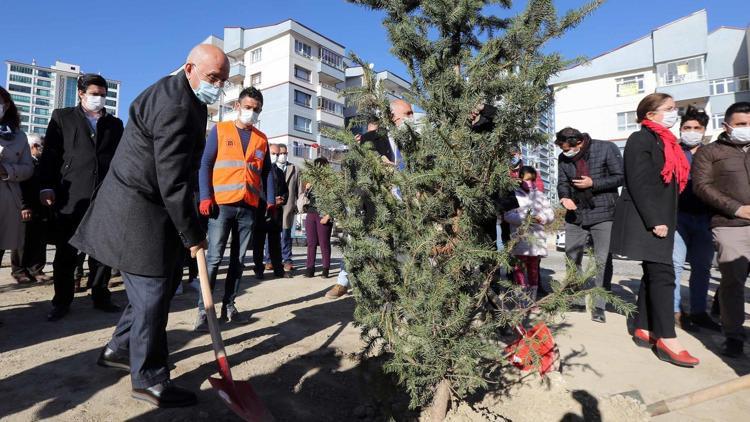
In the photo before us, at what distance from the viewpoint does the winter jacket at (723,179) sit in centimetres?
337

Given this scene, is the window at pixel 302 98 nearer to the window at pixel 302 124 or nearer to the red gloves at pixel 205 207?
the window at pixel 302 124

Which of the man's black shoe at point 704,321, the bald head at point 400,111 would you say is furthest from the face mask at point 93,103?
the man's black shoe at point 704,321

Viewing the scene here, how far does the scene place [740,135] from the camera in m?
3.44

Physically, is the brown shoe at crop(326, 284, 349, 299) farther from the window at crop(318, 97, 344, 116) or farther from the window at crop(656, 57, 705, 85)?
the window at crop(656, 57, 705, 85)

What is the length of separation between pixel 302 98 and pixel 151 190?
130ft

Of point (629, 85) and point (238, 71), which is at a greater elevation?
point (238, 71)

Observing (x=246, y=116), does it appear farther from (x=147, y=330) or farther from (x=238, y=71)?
(x=238, y=71)

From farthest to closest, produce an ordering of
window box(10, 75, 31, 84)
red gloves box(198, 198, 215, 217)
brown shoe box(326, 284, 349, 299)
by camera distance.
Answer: window box(10, 75, 31, 84), brown shoe box(326, 284, 349, 299), red gloves box(198, 198, 215, 217)

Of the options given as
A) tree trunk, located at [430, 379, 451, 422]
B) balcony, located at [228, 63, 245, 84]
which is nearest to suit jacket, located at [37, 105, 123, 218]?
tree trunk, located at [430, 379, 451, 422]

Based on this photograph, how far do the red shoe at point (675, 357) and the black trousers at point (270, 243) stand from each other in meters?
4.85

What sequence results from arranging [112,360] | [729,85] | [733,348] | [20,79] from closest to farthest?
[112,360] → [733,348] → [729,85] → [20,79]

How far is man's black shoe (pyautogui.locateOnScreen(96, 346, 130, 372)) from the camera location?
8.33ft

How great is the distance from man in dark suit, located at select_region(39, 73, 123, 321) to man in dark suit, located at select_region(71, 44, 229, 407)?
1.76m

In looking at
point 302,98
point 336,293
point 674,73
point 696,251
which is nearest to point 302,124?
point 302,98
